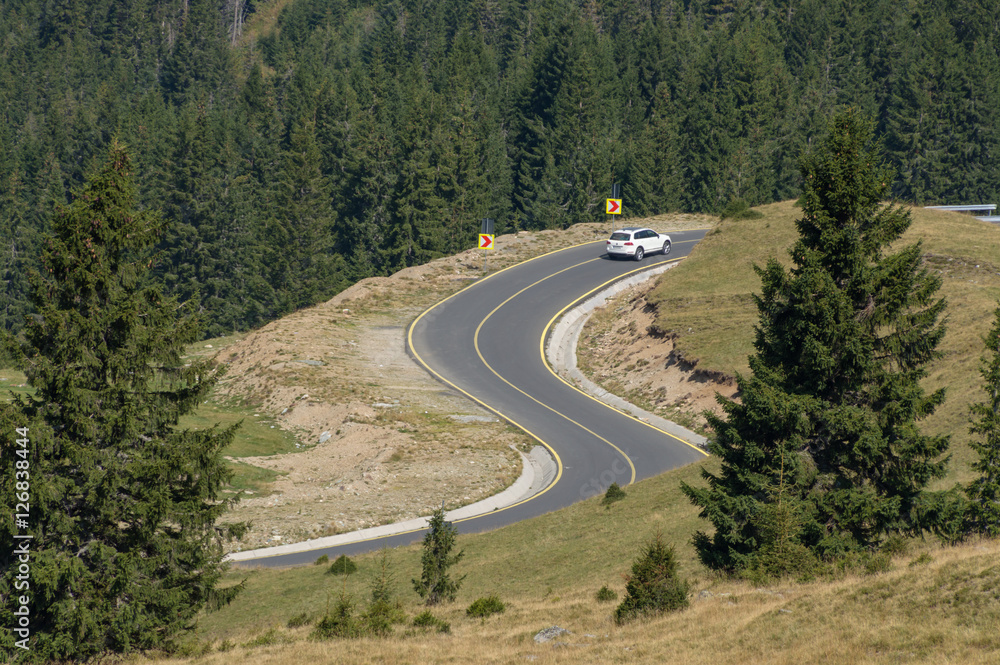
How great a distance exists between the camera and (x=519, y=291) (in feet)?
203

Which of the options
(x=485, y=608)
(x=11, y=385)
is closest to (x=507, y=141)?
(x=11, y=385)

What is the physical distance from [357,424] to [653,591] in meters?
26.5

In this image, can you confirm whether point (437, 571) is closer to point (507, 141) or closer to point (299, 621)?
point (299, 621)

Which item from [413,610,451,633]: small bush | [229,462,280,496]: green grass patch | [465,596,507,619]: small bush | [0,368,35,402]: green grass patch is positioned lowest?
[229,462,280,496]: green grass patch

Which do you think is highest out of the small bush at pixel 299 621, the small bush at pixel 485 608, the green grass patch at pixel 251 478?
the small bush at pixel 485 608

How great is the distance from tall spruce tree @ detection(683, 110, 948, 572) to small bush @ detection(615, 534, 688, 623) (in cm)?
224

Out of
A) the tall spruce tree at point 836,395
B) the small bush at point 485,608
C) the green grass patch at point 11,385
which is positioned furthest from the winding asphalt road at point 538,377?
the green grass patch at point 11,385

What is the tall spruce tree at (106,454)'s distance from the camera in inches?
726

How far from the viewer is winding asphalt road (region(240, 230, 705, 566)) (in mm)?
38312

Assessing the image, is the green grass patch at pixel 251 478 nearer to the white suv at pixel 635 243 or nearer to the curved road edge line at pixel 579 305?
the curved road edge line at pixel 579 305

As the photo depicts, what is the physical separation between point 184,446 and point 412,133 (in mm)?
72223

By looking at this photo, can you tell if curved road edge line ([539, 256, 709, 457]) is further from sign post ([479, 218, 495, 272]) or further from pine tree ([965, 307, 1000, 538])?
pine tree ([965, 307, 1000, 538])

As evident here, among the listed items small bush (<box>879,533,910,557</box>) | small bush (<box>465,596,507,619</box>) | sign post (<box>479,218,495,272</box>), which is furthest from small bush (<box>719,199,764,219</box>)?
small bush (<box>465,596,507,619</box>)

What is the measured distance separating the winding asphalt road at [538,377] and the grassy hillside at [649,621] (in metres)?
3.50
